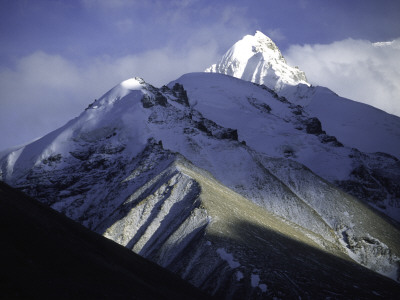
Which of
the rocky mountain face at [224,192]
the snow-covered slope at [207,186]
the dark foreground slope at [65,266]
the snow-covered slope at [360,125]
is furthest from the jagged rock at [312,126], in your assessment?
the dark foreground slope at [65,266]

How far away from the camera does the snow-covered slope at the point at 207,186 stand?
4012 cm

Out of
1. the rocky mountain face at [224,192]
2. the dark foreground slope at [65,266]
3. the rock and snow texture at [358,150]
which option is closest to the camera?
the dark foreground slope at [65,266]

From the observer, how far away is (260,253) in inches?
1469

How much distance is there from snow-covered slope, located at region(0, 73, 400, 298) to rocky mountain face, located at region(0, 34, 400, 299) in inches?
10.4

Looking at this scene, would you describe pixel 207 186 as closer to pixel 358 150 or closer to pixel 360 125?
pixel 358 150

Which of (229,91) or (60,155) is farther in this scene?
(229,91)

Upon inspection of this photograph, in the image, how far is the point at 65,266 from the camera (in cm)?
1820

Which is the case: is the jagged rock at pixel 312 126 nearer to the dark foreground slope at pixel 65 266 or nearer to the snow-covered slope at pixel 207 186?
the snow-covered slope at pixel 207 186

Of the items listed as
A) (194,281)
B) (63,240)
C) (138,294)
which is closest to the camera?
(138,294)

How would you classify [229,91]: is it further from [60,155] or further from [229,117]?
[60,155]

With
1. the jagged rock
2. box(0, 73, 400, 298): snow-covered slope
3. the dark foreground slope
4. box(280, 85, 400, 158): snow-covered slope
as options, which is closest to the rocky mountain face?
box(0, 73, 400, 298): snow-covered slope

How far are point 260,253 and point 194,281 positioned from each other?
303 inches

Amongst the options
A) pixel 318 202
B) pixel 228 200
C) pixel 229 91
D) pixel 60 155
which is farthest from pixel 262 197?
pixel 229 91

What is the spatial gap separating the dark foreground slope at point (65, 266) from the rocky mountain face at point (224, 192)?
9131mm
